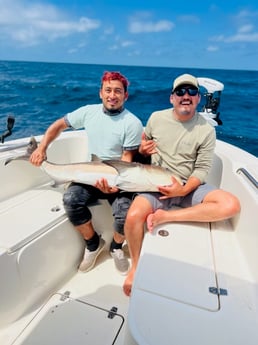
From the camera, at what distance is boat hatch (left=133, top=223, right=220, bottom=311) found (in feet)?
4.90

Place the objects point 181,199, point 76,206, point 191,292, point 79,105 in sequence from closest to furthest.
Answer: point 191,292, point 76,206, point 181,199, point 79,105

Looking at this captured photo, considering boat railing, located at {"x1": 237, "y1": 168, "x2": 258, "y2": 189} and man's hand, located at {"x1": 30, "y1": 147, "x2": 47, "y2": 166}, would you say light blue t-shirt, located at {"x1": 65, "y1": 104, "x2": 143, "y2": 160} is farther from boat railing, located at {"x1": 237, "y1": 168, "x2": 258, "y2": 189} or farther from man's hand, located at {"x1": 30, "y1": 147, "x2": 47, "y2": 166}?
boat railing, located at {"x1": 237, "y1": 168, "x2": 258, "y2": 189}

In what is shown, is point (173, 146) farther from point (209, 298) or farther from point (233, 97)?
point (233, 97)

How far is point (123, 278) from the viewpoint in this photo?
2410mm

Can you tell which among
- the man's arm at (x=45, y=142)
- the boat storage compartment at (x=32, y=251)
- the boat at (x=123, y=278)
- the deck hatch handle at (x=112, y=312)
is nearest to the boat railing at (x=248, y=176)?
the boat at (x=123, y=278)

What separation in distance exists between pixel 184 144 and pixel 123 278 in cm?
124

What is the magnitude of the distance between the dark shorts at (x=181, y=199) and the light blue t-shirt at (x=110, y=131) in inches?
19.4

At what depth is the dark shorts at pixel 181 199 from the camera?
7.42ft

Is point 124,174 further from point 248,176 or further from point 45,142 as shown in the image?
point 248,176

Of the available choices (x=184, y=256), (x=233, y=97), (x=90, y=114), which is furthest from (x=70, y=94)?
(x=184, y=256)

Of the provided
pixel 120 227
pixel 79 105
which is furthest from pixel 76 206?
pixel 79 105

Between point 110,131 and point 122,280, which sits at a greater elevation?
point 110,131

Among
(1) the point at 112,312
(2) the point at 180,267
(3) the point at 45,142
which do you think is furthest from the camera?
(3) the point at 45,142

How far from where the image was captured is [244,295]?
1544 mm
